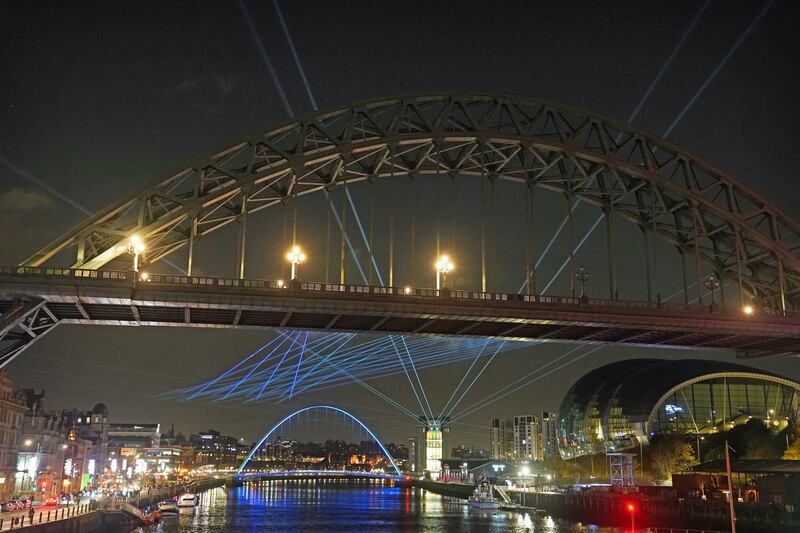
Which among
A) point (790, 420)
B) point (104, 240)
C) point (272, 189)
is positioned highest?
point (272, 189)

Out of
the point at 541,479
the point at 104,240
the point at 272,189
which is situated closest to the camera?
the point at 104,240

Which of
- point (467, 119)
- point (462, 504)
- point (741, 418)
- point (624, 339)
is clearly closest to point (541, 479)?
point (462, 504)

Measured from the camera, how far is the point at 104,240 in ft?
169

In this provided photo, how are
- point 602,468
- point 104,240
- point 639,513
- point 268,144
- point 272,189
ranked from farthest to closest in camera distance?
point 602,468
point 639,513
point 272,189
point 268,144
point 104,240

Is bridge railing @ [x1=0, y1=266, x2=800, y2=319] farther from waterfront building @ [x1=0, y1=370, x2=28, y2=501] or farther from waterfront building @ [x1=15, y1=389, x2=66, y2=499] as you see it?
waterfront building @ [x1=15, y1=389, x2=66, y2=499]

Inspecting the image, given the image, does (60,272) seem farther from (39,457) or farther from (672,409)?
(672,409)

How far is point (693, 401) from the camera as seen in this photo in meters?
139

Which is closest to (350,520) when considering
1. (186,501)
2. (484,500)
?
(186,501)

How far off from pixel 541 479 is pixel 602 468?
34729 mm

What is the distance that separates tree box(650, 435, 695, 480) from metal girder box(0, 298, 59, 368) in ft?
293

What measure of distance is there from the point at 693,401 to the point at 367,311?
352 ft

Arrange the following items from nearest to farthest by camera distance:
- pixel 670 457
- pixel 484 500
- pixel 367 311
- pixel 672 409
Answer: pixel 367 311, pixel 670 457, pixel 484 500, pixel 672 409

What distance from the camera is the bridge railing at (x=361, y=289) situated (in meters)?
46.7

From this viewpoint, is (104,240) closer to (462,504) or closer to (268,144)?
(268,144)
